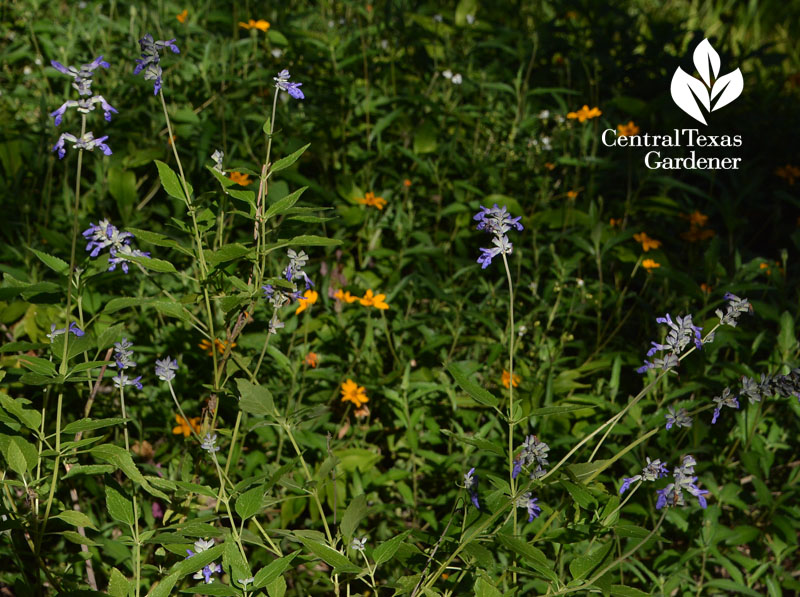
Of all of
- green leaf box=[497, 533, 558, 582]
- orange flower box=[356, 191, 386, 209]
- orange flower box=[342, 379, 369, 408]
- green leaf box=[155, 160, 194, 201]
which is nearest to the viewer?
green leaf box=[497, 533, 558, 582]

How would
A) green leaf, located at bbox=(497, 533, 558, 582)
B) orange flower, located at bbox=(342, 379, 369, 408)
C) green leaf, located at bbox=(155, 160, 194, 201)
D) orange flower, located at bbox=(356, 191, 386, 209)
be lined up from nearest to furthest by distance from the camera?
1. green leaf, located at bbox=(497, 533, 558, 582)
2. green leaf, located at bbox=(155, 160, 194, 201)
3. orange flower, located at bbox=(342, 379, 369, 408)
4. orange flower, located at bbox=(356, 191, 386, 209)

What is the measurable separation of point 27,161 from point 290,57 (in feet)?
3.47

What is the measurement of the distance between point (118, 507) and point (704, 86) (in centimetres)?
309

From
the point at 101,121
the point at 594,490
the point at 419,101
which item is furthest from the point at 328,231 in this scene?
the point at 594,490

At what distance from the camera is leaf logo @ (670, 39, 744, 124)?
11.2 feet

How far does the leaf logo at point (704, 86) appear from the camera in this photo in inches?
135

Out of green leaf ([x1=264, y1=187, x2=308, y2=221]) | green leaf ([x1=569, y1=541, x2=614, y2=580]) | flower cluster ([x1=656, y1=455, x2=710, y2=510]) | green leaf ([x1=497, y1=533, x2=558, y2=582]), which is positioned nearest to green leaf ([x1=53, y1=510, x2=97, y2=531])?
green leaf ([x1=264, y1=187, x2=308, y2=221])

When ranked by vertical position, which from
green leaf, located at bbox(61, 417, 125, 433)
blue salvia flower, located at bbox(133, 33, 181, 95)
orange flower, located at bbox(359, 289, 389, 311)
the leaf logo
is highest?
the leaf logo

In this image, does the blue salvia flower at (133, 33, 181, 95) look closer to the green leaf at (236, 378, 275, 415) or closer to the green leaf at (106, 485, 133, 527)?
the green leaf at (236, 378, 275, 415)

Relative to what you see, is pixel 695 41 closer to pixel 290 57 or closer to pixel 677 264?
pixel 677 264

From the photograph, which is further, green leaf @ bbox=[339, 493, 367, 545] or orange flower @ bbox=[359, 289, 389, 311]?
orange flower @ bbox=[359, 289, 389, 311]

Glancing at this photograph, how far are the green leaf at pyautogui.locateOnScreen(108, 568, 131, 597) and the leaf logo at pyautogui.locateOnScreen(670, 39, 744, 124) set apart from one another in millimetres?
2906

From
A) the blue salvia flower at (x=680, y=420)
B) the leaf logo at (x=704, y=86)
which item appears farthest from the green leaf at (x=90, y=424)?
the leaf logo at (x=704, y=86)

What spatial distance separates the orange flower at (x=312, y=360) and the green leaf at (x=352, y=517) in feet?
2.56
